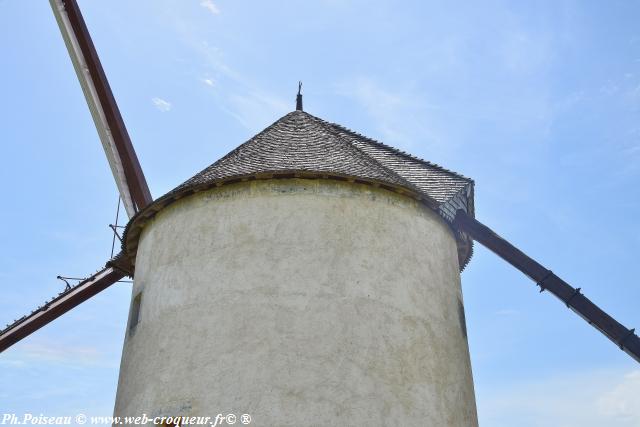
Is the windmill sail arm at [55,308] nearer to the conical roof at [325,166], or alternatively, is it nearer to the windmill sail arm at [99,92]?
the windmill sail arm at [99,92]

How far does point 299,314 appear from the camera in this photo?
10008 mm

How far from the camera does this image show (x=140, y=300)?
38.0 feet

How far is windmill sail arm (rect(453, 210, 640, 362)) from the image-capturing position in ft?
43.6

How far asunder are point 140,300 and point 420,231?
4.93 m

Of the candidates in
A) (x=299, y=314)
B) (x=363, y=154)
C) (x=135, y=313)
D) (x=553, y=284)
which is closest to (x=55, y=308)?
(x=135, y=313)

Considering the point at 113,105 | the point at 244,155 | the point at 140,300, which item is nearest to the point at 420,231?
the point at 244,155

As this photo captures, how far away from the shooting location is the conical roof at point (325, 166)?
11234 mm

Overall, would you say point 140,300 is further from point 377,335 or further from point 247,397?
point 377,335

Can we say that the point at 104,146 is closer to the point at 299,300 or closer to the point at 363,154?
the point at 363,154

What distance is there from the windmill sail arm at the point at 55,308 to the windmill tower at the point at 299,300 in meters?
5.40

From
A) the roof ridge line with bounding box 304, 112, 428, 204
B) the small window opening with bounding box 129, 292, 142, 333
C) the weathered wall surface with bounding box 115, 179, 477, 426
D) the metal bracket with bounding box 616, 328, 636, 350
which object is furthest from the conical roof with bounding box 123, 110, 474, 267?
the metal bracket with bounding box 616, 328, 636, 350

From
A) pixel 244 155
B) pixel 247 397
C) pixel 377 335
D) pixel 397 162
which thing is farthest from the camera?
pixel 397 162

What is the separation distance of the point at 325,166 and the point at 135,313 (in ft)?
13.6

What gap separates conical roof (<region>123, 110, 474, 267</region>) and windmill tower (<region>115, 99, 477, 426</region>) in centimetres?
5
